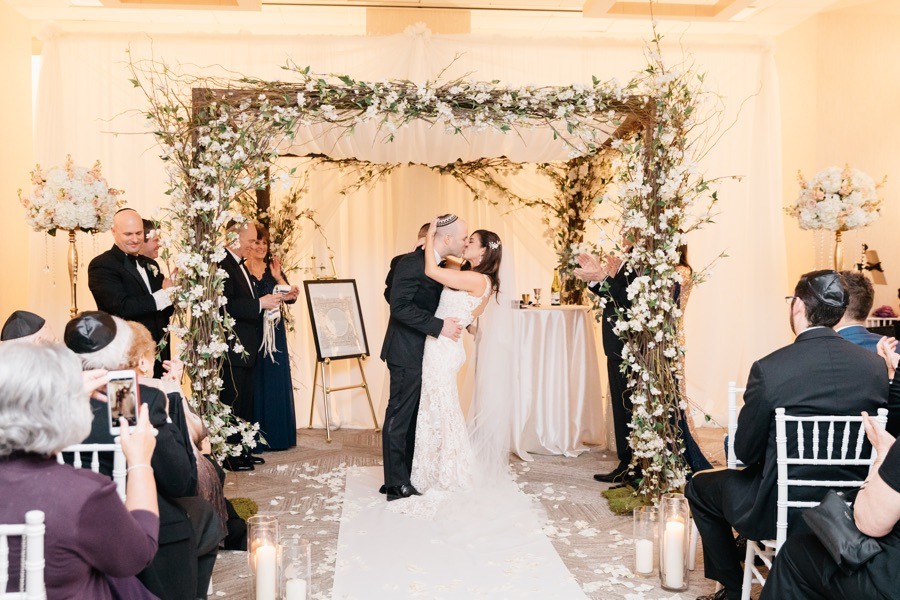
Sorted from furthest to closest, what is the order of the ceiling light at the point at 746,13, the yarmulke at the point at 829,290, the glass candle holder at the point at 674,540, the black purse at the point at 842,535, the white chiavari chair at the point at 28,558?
the ceiling light at the point at 746,13 → the glass candle holder at the point at 674,540 → the yarmulke at the point at 829,290 → the black purse at the point at 842,535 → the white chiavari chair at the point at 28,558

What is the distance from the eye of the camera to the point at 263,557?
125 inches

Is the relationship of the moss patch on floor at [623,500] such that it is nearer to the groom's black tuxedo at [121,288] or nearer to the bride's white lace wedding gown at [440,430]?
the bride's white lace wedding gown at [440,430]

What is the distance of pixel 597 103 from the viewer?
4719 mm

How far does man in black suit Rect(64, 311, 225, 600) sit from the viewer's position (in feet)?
8.40

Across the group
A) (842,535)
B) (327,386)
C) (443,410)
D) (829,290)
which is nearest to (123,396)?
(842,535)

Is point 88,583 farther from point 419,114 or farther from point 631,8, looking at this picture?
point 631,8

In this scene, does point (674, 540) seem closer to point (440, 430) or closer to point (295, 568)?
point (295, 568)

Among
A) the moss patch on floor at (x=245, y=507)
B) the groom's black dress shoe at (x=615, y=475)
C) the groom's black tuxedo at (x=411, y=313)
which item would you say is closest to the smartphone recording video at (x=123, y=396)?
the moss patch on floor at (x=245, y=507)

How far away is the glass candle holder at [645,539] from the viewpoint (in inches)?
147

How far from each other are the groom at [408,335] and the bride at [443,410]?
0.05m

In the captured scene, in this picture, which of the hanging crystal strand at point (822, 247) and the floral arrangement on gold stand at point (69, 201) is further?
the hanging crystal strand at point (822, 247)

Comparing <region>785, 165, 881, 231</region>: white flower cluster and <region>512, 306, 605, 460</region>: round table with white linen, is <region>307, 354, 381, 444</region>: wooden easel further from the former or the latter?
<region>785, 165, 881, 231</region>: white flower cluster

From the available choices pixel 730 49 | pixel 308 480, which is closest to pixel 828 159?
pixel 730 49

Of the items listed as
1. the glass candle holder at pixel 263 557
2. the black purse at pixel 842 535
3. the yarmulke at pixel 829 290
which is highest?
the yarmulke at pixel 829 290
